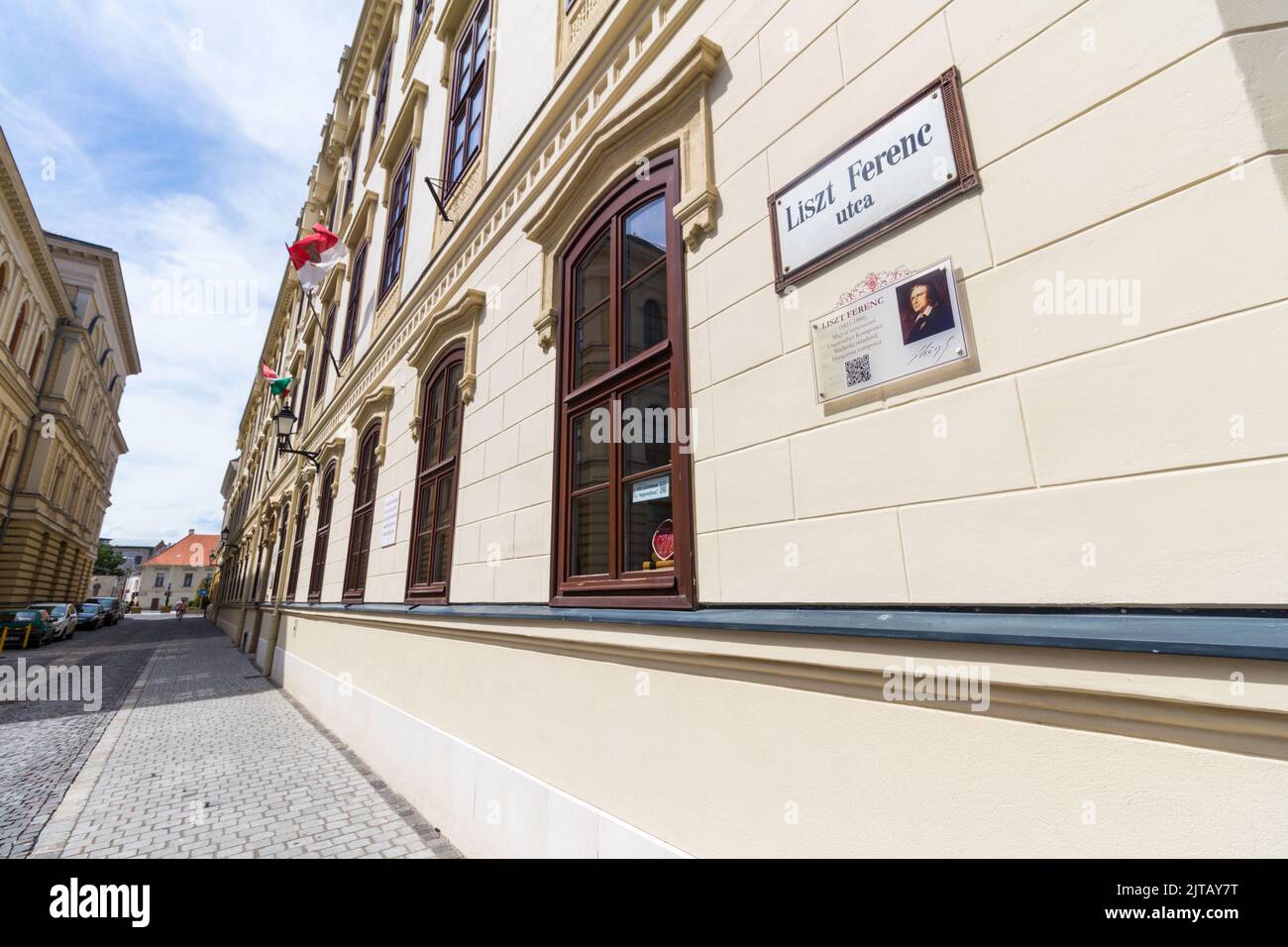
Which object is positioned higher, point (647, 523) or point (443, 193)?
point (443, 193)

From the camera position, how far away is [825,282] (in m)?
2.46

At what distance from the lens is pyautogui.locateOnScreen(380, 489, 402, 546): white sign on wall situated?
7.10m

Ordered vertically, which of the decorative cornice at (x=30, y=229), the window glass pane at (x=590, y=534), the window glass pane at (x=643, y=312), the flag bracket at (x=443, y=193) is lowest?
the window glass pane at (x=590, y=534)

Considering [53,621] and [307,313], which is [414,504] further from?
[53,621]

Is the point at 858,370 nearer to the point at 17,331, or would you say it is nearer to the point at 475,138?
the point at 475,138

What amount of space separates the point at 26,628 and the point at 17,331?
14765 mm

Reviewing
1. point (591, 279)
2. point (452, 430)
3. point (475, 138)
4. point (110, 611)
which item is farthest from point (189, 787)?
point (110, 611)

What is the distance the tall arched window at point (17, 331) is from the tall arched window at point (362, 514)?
26.4m

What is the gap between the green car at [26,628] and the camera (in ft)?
57.0

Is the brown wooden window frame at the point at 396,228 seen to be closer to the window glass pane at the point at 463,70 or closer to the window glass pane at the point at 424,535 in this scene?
the window glass pane at the point at 463,70

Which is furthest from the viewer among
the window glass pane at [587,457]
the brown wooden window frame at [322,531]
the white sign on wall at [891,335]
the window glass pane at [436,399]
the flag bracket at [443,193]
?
the brown wooden window frame at [322,531]

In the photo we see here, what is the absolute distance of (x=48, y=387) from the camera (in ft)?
90.9

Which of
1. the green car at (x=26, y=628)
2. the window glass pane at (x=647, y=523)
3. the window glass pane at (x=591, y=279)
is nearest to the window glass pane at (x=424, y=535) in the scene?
the window glass pane at (x=591, y=279)
